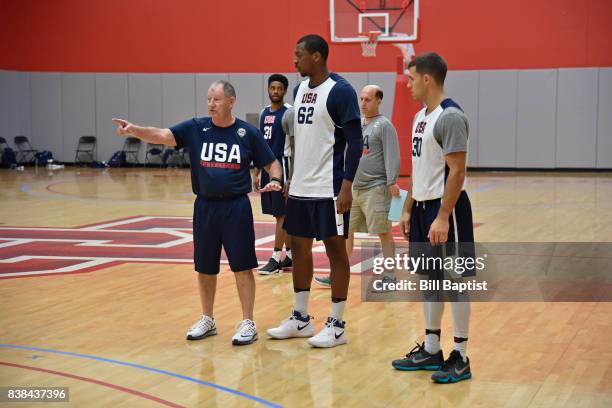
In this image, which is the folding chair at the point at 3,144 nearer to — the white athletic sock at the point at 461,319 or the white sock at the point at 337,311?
the white sock at the point at 337,311

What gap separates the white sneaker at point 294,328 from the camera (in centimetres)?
640

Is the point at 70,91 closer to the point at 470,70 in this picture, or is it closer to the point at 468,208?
the point at 470,70

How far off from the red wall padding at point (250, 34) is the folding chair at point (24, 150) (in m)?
2.36

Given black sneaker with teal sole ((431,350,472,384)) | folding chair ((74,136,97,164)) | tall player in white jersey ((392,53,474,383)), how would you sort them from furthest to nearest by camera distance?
folding chair ((74,136,97,164)) → black sneaker with teal sole ((431,350,472,384)) → tall player in white jersey ((392,53,474,383))

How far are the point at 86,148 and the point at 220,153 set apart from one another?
22.0 metres

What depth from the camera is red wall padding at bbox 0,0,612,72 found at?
23.4 meters

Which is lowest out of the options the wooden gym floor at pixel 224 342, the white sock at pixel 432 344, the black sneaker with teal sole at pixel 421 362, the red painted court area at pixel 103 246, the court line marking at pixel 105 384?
the red painted court area at pixel 103 246

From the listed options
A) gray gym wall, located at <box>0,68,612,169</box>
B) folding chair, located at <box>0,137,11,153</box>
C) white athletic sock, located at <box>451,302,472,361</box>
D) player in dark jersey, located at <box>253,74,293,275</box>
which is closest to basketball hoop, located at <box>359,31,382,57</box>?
gray gym wall, located at <box>0,68,612,169</box>

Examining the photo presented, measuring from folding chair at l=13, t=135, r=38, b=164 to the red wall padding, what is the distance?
7.76ft

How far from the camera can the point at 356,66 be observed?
82.5ft

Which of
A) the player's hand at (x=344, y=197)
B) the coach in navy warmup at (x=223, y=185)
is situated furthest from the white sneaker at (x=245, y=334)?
the player's hand at (x=344, y=197)

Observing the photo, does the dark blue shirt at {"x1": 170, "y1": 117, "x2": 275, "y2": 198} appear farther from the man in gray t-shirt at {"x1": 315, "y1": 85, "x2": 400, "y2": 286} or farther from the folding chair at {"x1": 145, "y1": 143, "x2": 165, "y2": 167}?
the folding chair at {"x1": 145, "y1": 143, "x2": 165, "y2": 167}

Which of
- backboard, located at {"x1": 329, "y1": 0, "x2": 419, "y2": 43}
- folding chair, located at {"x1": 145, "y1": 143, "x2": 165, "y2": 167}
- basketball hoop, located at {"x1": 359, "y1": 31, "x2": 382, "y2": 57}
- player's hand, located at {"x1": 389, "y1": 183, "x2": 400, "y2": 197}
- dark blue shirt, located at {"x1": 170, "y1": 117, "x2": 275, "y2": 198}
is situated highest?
backboard, located at {"x1": 329, "y1": 0, "x2": 419, "y2": 43}

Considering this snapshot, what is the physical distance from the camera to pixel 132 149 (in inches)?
1066
